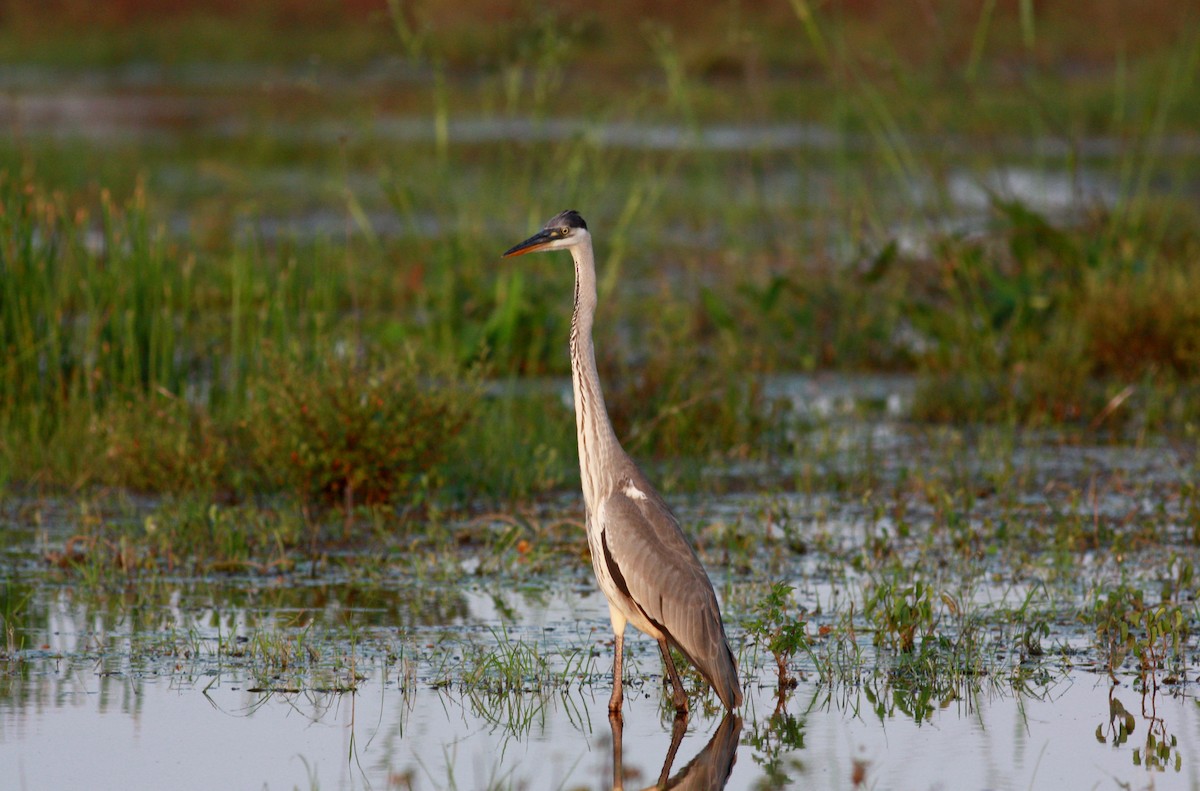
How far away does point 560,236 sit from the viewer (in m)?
5.17

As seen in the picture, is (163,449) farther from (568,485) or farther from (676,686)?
(676,686)

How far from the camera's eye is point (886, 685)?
5.00 meters

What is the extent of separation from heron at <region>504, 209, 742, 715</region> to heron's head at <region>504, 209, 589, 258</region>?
0.27m

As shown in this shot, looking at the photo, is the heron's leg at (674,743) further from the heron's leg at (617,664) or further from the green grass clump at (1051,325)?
the green grass clump at (1051,325)

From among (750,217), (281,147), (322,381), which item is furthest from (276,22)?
(322,381)

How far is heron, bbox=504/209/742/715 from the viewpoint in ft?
15.5

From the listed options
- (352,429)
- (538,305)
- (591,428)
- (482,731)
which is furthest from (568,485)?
(482,731)

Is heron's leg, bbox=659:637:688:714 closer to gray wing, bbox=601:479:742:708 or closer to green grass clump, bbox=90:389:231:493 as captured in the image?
gray wing, bbox=601:479:742:708

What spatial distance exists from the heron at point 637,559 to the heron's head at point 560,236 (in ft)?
0.89

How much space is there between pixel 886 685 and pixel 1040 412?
406 centimetres

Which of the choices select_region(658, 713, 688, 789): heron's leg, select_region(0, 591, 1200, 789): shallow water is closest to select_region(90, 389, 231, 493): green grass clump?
select_region(0, 591, 1200, 789): shallow water

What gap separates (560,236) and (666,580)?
1071 mm

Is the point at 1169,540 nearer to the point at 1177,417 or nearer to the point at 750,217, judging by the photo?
the point at 1177,417

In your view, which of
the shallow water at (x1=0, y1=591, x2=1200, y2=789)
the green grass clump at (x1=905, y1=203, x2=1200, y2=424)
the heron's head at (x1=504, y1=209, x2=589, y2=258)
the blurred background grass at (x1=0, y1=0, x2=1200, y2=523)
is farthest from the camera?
the green grass clump at (x1=905, y1=203, x2=1200, y2=424)
